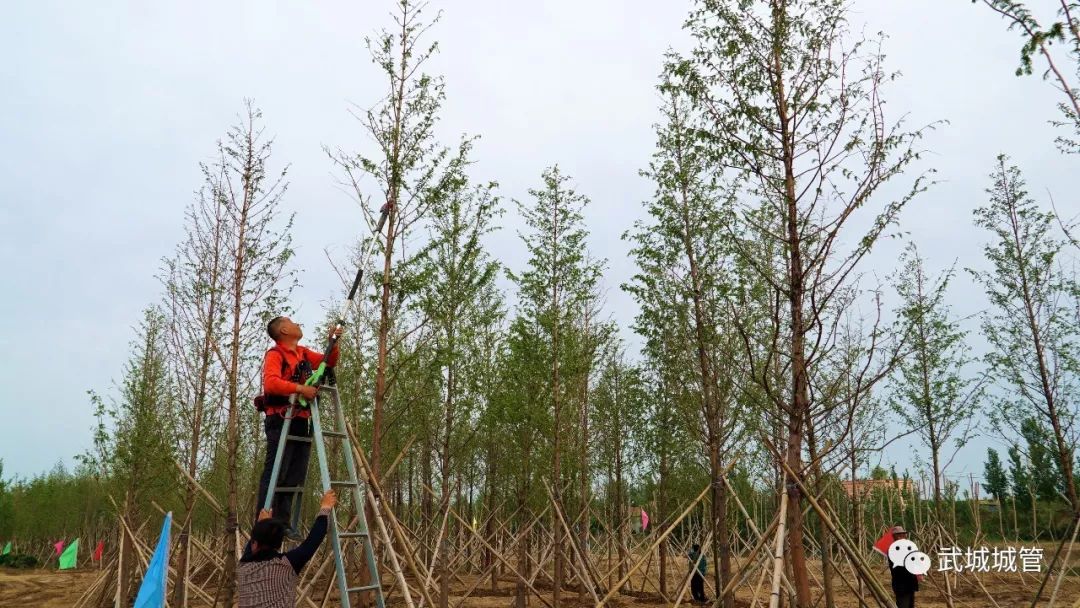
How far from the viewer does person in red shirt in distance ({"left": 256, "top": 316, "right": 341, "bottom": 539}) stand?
4.84 meters

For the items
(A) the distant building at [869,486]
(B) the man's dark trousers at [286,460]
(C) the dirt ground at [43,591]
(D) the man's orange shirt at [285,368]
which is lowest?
(C) the dirt ground at [43,591]

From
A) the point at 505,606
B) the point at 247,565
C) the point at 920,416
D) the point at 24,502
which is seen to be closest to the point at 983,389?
the point at 920,416

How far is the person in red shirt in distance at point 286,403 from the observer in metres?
4.84


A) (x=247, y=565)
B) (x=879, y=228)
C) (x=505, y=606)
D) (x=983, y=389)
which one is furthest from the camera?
(x=983, y=389)

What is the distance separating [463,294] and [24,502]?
3566 centimetres

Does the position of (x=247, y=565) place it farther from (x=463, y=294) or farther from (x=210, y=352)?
(x=210, y=352)

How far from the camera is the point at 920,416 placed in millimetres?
15867

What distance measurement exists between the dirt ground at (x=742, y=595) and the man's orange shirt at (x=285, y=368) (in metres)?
9.73

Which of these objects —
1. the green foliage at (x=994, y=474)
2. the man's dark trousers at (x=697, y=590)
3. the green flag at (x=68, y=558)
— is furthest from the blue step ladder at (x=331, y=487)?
the green foliage at (x=994, y=474)

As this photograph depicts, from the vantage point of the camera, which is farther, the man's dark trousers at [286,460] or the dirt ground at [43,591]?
the dirt ground at [43,591]

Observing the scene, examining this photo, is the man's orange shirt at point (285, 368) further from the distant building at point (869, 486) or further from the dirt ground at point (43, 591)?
the dirt ground at point (43, 591)

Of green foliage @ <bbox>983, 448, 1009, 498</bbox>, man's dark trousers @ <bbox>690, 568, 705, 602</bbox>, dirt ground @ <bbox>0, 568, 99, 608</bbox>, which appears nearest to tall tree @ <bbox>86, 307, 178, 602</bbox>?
dirt ground @ <bbox>0, 568, 99, 608</bbox>

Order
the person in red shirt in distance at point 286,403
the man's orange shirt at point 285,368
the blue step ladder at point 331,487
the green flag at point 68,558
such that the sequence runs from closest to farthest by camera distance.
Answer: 1. the blue step ladder at point 331,487
2. the man's orange shirt at point 285,368
3. the person in red shirt in distance at point 286,403
4. the green flag at point 68,558

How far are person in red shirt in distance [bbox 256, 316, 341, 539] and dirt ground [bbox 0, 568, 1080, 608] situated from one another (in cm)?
948
